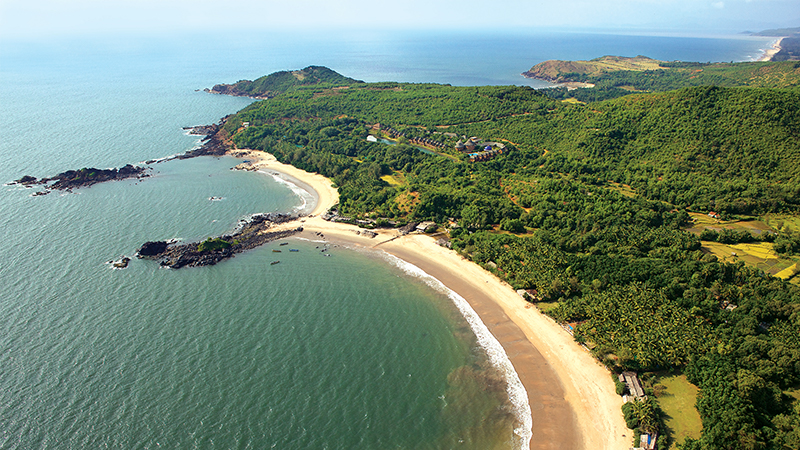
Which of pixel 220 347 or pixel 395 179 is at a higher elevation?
pixel 395 179

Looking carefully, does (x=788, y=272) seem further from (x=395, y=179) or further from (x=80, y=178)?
(x=80, y=178)

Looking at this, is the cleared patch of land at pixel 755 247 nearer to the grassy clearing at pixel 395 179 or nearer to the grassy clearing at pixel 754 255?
the grassy clearing at pixel 754 255

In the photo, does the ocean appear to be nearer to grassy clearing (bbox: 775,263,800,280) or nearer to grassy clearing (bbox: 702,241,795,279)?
grassy clearing (bbox: 702,241,795,279)

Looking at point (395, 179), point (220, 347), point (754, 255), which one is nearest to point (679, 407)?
point (754, 255)

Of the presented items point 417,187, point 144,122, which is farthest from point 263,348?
point 144,122

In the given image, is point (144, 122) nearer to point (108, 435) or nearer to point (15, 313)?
point (15, 313)

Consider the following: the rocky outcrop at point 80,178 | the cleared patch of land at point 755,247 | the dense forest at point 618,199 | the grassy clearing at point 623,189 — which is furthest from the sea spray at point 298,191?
the cleared patch of land at point 755,247

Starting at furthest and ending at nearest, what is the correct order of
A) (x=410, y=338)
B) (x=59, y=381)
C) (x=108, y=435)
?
(x=410, y=338)
(x=59, y=381)
(x=108, y=435)
